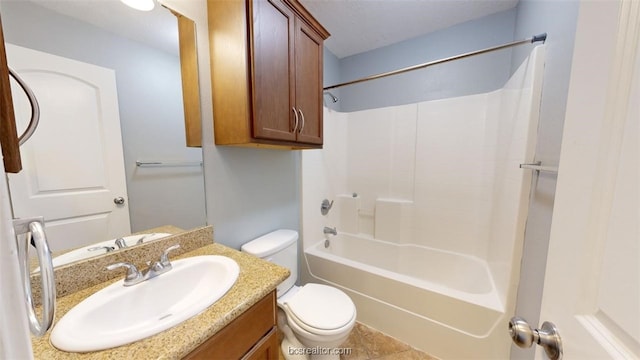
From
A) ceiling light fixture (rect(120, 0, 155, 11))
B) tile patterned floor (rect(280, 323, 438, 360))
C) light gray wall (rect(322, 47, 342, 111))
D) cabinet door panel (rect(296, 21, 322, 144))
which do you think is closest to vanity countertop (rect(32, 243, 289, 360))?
cabinet door panel (rect(296, 21, 322, 144))

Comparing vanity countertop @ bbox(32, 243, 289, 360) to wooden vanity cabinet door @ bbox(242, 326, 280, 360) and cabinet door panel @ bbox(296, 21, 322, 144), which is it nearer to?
Answer: wooden vanity cabinet door @ bbox(242, 326, 280, 360)

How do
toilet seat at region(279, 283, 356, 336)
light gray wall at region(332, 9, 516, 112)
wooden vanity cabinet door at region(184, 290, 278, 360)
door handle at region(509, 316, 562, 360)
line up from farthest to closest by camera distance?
light gray wall at region(332, 9, 516, 112) → toilet seat at region(279, 283, 356, 336) → wooden vanity cabinet door at region(184, 290, 278, 360) → door handle at region(509, 316, 562, 360)

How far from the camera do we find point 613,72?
0.33 m

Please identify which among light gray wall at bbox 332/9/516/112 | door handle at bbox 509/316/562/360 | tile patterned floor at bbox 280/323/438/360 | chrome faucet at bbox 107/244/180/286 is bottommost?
tile patterned floor at bbox 280/323/438/360

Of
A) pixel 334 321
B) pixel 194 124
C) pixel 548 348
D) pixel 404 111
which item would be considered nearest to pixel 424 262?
pixel 334 321

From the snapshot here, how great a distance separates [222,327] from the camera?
659 millimetres

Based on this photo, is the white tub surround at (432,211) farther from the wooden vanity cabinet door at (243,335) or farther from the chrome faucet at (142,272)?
the chrome faucet at (142,272)

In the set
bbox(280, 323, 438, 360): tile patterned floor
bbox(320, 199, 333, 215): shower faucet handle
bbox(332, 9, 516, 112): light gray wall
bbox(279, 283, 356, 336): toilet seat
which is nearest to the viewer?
bbox(279, 283, 356, 336): toilet seat

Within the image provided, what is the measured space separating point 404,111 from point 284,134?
146 centimetres

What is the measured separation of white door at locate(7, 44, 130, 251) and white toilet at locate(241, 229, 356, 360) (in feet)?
2.31

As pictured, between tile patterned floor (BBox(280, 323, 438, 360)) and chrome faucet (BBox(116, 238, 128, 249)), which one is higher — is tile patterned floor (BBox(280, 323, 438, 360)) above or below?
below

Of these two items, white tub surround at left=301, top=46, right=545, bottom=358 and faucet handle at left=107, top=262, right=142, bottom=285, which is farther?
white tub surround at left=301, top=46, right=545, bottom=358

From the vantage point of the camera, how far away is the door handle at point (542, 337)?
42cm

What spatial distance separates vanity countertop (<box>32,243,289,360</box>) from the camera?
1.73ft
